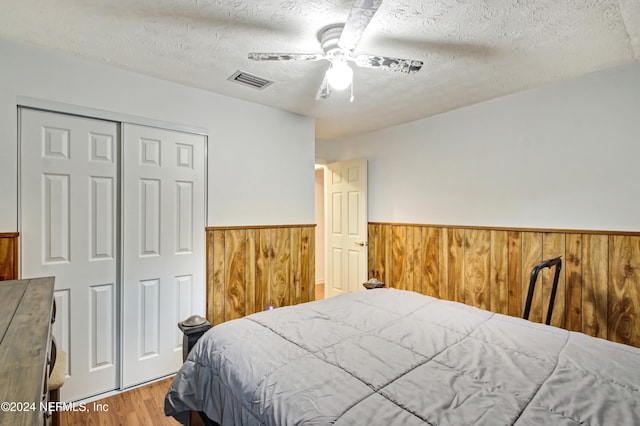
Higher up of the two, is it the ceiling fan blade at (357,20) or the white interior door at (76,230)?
the ceiling fan blade at (357,20)

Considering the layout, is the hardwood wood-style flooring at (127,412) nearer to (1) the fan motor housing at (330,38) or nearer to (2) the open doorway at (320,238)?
(1) the fan motor housing at (330,38)

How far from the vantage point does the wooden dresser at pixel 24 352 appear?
2.12ft

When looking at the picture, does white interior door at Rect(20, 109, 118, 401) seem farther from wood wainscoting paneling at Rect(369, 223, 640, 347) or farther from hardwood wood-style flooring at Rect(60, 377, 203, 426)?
wood wainscoting paneling at Rect(369, 223, 640, 347)

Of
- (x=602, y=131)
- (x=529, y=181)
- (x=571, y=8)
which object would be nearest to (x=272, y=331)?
(x=571, y=8)

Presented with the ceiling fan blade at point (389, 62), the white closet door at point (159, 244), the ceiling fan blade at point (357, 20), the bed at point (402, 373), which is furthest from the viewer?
the white closet door at point (159, 244)

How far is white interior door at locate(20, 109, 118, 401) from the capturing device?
2047mm

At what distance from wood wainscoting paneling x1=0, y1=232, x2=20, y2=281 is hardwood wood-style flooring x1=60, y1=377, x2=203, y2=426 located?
986 mm

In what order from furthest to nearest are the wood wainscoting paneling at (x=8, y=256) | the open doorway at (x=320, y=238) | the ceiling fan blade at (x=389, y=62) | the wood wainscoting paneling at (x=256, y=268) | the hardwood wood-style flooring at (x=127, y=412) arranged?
the open doorway at (x=320, y=238) < the wood wainscoting paneling at (x=256, y=268) < the hardwood wood-style flooring at (x=127, y=412) < the wood wainscoting paneling at (x=8, y=256) < the ceiling fan blade at (x=389, y=62)

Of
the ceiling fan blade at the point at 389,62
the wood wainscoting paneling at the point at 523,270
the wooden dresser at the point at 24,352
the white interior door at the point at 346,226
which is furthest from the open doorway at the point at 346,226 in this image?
the wooden dresser at the point at 24,352

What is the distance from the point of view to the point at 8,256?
193 cm

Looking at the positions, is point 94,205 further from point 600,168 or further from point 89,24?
point 600,168

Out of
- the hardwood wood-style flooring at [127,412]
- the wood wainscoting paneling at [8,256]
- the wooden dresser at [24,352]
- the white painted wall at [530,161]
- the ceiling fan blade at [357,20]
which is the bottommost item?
the hardwood wood-style flooring at [127,412]

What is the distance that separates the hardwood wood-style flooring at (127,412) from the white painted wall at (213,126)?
1298 mm

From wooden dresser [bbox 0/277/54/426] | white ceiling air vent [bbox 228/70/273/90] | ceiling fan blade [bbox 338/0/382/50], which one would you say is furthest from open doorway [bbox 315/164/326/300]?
wooden dresser [bbox 0/277/54/426]
